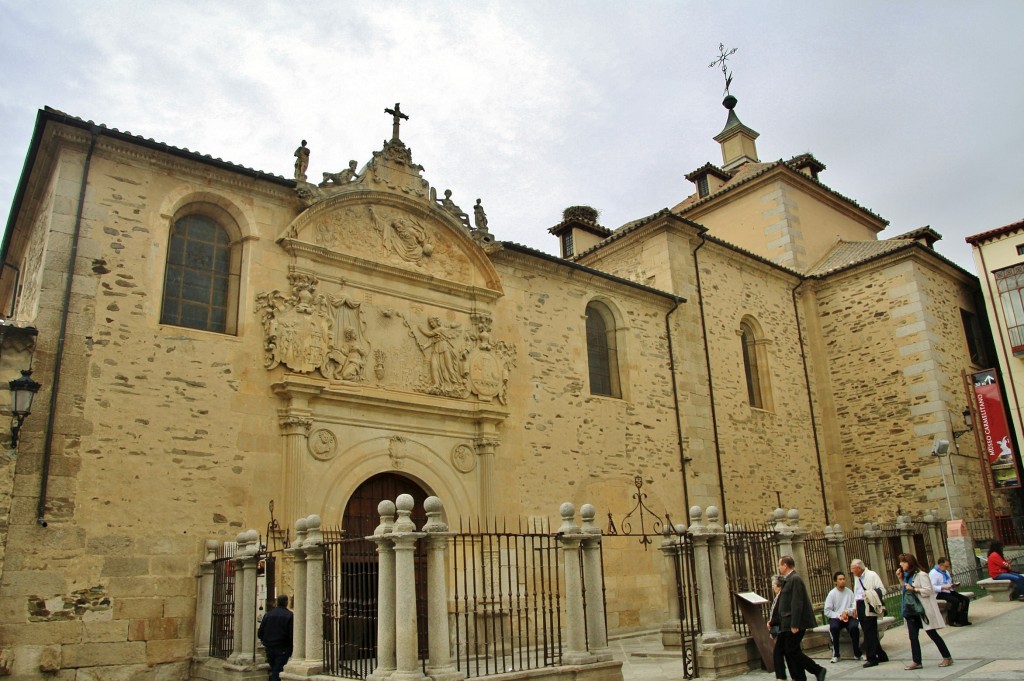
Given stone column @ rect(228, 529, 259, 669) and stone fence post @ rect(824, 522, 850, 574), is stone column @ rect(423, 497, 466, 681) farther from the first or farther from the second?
stone fence post @ rect(824, 522, 850, 574)

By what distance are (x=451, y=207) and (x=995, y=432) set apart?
15.6 m

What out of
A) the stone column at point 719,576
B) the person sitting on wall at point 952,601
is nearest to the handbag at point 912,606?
the stone column at point 719,576

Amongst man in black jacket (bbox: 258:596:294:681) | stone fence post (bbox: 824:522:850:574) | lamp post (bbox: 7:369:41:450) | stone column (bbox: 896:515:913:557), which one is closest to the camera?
man in black jacket (bbox: 258:596:294:681)

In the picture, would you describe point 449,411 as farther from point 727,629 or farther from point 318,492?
point 727,629

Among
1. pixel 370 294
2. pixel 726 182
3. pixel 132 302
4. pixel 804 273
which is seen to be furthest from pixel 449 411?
pixel 726 182

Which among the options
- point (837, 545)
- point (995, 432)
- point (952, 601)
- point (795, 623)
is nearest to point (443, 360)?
point (837, 545)

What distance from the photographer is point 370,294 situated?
13430mm

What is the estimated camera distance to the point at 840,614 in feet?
33.4

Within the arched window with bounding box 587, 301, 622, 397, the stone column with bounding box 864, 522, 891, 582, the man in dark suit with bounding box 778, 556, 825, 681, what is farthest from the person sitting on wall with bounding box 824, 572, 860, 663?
the arched window with bounding box 587, 301, 622, 397

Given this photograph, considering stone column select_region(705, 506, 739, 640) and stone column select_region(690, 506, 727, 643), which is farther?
stone column select_region(705, 506, 739, 640)

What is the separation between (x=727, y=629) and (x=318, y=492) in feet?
19.6

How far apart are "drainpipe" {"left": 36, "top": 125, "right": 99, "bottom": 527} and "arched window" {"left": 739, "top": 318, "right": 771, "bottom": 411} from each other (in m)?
15.3

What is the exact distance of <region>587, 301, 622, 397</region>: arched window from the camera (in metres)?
17.5

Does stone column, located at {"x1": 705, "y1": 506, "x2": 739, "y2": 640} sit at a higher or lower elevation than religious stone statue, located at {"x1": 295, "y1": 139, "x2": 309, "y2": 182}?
lower
